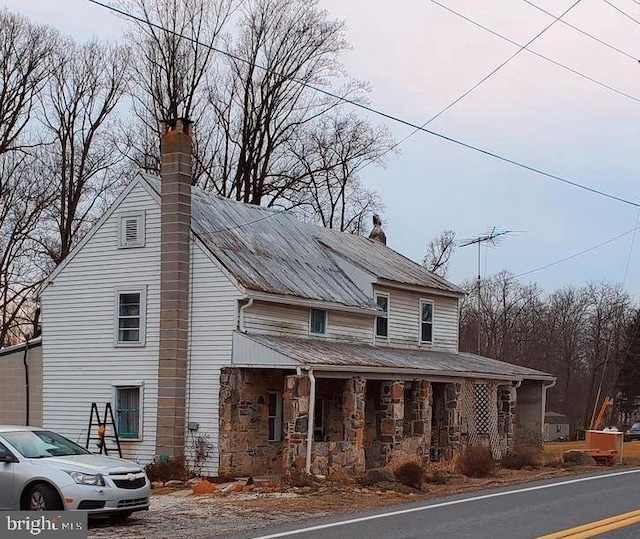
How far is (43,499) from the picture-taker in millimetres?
13898

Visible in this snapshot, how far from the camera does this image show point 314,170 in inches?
1773

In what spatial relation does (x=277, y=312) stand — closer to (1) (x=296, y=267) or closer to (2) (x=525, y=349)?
(1) (x=296, y=267)

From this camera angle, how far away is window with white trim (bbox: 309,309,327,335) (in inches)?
1032

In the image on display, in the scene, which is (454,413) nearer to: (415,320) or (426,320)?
(415,320)

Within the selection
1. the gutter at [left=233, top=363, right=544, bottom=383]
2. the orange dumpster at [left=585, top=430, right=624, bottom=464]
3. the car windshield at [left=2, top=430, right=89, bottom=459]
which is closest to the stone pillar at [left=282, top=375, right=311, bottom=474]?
the gutter at [left=233, top=363, right=544, bottom=383]

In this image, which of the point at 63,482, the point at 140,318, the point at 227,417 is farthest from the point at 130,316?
the point at 63,482

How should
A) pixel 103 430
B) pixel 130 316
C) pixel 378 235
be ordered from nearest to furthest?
pixel 103 430
pixel 130 316
pixel 378 235

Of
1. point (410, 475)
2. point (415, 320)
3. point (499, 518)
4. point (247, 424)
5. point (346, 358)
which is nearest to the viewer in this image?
point (499, 518)

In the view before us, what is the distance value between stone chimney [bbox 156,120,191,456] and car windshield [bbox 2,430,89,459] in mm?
7792

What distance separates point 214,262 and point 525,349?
55505mm

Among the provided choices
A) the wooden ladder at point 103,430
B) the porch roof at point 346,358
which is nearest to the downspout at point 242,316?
the porch roof at point 346,358

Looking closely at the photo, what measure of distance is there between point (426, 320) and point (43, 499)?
1975 centimetres

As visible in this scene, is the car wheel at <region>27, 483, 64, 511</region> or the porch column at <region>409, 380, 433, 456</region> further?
the porch column at <region>409, 380, 433, 456</region>

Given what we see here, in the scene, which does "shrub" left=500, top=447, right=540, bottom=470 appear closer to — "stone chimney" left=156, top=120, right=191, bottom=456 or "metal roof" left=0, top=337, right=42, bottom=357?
"stone chimney" left=156, top=120, right=191, bottom=456
